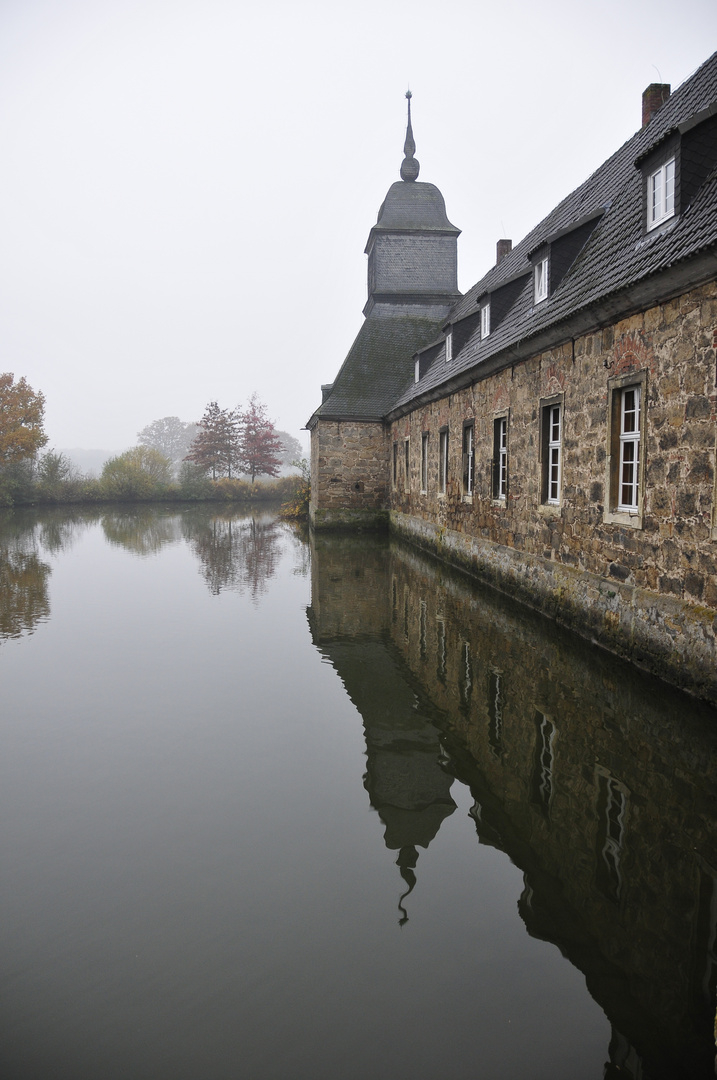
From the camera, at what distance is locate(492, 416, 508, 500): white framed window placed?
12.1 metres

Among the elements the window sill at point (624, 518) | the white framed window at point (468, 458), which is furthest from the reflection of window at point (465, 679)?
the white framed window at point (468, 458)

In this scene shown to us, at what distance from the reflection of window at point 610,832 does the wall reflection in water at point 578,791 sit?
1 centimetres

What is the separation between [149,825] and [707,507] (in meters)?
5.04

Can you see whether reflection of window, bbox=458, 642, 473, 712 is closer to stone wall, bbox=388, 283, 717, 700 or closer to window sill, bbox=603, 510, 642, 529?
stone wall, bbox=388, 283, 717, 700

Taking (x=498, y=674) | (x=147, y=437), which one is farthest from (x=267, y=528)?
(x=147, y=437)

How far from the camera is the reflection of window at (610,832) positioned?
128 inches

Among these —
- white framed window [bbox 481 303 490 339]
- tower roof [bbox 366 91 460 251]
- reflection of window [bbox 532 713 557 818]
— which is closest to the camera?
reflection of window [bbox 532 713 557 818]

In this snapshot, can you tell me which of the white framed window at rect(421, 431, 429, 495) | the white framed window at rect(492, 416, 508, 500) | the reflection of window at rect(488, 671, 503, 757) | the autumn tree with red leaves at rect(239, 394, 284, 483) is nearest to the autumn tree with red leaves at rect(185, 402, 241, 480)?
the autumn tree with red leaves at rect(239, 394, 284, 483)

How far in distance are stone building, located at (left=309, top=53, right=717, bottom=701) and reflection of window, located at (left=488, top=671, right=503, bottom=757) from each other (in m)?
1.51

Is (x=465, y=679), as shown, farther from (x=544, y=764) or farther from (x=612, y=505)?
(x=612, y=505)

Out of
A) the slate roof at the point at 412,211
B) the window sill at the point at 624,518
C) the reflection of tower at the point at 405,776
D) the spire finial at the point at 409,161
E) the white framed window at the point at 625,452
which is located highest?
the spire finial at the point at 409,161

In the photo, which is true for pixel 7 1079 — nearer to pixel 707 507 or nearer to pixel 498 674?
pixel 498 674

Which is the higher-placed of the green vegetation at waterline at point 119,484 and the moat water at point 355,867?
the green vegetation at waterline at point 119,484

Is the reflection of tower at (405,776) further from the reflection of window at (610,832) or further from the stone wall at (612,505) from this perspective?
the stone wall at (612,505)
